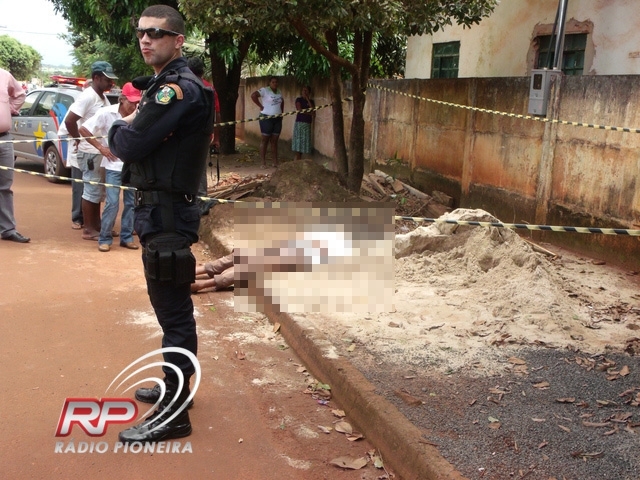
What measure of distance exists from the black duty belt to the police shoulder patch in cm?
47

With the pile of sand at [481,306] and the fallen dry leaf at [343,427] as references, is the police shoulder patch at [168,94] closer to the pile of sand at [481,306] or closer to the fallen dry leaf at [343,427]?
the fallen dry leaf at [343,427]

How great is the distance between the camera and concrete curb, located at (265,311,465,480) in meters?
3.29

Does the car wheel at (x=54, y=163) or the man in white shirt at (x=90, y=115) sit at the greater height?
the man in white shirt at (x=90, y=115)

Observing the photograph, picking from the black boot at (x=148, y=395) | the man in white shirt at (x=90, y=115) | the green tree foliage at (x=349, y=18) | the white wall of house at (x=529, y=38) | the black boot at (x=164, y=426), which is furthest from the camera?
the white wall of house at (x=529, y=38)

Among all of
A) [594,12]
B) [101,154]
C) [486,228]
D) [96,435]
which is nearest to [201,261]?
[101,154]

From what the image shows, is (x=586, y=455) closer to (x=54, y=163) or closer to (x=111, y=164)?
(x=111, y=164)

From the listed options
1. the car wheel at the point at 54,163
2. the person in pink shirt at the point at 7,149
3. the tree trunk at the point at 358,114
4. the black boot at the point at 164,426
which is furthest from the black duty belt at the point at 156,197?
the car wheel at the point at 54,163

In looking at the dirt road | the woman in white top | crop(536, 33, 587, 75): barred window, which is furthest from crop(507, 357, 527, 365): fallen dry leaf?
the woman in white top

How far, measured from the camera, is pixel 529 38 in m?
10.6

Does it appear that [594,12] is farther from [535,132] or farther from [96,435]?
[96,435]

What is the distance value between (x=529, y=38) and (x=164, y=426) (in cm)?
902

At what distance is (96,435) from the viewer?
147 inches

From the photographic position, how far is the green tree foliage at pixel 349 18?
7.46 m

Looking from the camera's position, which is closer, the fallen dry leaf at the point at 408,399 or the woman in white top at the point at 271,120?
the fallen dry leaf at the point at 408,399
